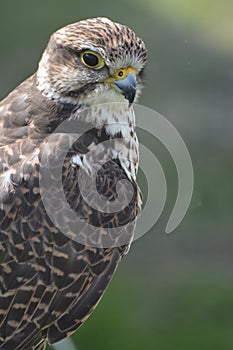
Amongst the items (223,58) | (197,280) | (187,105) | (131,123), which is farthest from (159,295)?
(131,123)

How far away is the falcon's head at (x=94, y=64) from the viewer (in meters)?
5.21

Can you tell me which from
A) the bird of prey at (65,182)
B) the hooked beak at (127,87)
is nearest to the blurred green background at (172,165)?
the bird of prey at (65,182)

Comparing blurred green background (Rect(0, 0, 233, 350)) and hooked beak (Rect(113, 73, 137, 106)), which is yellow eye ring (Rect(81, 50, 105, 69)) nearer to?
hooked beak (Rect(113, 73, 137, 106))

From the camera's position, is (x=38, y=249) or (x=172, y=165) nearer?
(x=38, y=249)

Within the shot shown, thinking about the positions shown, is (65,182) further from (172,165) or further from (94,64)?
(172,165)

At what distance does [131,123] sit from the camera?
5.57 m

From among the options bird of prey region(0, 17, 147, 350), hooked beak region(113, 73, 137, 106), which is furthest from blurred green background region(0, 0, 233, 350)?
hooked beak region(113, 73, 137, 106)

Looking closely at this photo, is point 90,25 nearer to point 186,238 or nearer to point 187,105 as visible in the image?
point 186,238

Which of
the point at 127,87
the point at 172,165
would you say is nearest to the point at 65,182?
the point at 127,87

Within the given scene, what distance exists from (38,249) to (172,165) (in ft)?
14.4

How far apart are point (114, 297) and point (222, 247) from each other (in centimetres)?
111

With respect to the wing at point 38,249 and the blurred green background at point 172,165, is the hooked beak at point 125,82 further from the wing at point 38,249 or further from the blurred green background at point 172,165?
the blurred green background at point 172,165

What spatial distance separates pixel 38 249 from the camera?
5.25m

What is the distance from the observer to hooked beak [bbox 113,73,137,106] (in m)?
5.21
